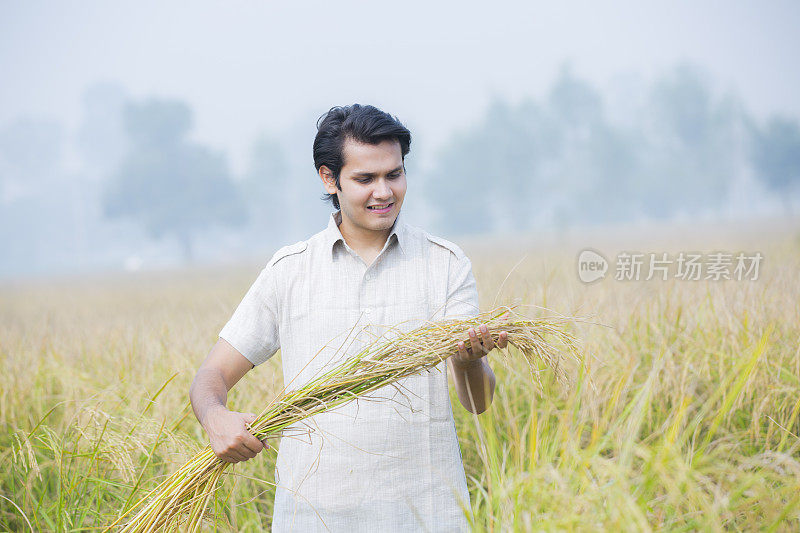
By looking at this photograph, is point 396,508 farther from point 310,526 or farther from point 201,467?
point 201,467

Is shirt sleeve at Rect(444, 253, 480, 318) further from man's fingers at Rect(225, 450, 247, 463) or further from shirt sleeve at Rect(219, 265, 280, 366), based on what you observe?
man's fingers at Rect(225, 450, 247, 463)

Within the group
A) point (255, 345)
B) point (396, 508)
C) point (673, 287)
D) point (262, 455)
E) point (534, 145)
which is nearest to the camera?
point (396, 508)

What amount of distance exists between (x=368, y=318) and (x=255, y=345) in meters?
0.35

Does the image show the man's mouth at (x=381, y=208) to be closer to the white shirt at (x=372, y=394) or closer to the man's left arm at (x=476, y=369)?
the white shirt at (x=372, y=394)

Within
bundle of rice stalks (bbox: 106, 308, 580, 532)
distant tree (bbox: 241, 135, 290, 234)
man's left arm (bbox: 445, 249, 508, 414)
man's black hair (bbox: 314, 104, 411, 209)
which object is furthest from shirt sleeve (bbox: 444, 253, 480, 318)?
distant tree (bbox: 241, 135, 290, 234)

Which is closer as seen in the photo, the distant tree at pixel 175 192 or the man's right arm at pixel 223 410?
the man's right arm at pixel 223 410

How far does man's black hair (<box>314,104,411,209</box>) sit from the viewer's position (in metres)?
1.97

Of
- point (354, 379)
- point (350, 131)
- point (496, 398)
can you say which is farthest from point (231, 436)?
point (496, 398)

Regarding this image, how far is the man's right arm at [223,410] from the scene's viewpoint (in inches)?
68.2

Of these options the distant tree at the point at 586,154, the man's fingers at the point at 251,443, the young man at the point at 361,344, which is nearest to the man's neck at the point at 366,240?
the young man at the point at 361,344

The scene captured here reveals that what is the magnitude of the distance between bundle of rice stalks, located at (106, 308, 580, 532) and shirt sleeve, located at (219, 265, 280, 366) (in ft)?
0.69

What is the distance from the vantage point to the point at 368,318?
6.51ft

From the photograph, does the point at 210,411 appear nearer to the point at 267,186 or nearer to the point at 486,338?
the point at 486,338

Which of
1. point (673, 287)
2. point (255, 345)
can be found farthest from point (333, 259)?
point (673, 287)
